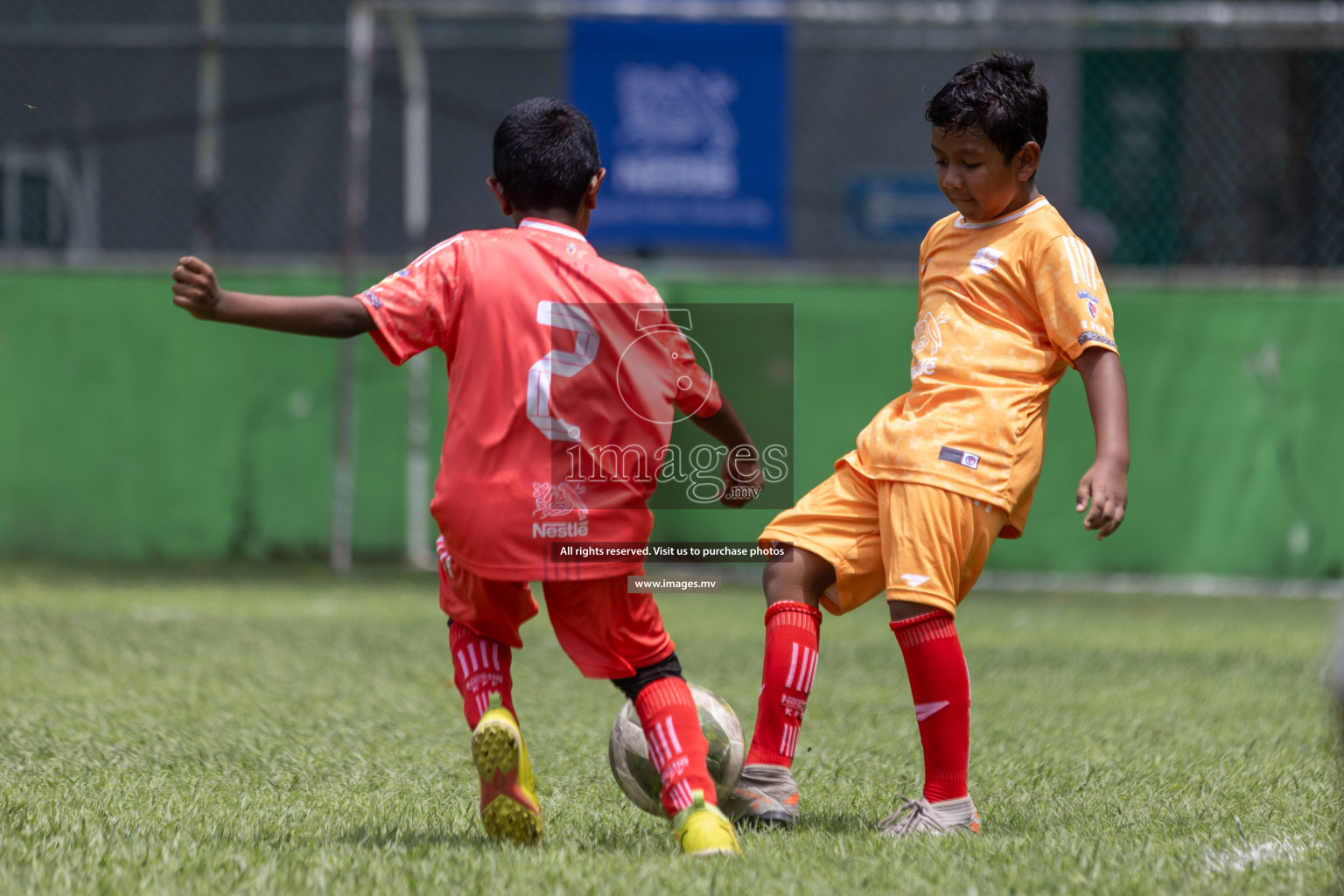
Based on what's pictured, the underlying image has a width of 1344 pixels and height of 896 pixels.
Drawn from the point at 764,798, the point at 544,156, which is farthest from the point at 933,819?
the point at 544,156

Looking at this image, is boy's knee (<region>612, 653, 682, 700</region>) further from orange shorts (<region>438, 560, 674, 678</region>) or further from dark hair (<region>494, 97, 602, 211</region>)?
dark hair (<region>494, 97, 602, 211</region>)

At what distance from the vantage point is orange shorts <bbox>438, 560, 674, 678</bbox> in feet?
9.09

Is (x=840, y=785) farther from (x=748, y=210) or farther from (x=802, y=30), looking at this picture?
(x=802, y=30)

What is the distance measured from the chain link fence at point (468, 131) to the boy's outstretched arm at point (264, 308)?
821 cm

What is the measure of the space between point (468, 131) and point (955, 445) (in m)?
9.04

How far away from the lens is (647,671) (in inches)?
112

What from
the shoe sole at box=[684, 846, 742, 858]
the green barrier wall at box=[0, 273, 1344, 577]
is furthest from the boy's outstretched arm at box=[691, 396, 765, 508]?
the green barrier wall at box=[0, 273, 1344, 577]

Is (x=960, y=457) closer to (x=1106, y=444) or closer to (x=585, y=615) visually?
(x=1106, y=444)

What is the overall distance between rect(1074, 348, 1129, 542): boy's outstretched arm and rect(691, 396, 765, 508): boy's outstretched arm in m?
0.66

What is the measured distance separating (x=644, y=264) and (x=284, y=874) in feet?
20.7

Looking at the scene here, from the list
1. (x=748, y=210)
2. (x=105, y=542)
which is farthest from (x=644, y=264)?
(x=105, y=542)

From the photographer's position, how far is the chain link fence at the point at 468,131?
10914 millimetres

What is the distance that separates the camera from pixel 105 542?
823 cm

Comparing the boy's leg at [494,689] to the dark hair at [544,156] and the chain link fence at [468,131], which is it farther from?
the chain link fence at [468,131]
